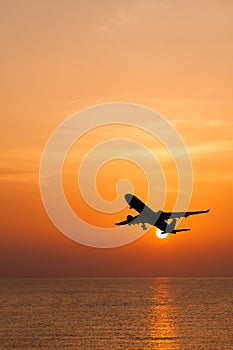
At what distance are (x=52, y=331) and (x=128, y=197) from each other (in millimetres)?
102671

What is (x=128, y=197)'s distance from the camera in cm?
8856

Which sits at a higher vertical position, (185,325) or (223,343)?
(185,325)

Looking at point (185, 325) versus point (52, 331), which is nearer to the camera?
point (52, 331)

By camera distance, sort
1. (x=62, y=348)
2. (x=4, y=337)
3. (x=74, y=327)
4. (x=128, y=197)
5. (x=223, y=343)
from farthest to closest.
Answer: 1. (x=74, y=327)
2. (x=4, y=337)
3. (x=223, y=343)
4. (x=62, y=348)
5. (x=128, y=197)

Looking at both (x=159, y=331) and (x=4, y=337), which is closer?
(x=4, y=337)

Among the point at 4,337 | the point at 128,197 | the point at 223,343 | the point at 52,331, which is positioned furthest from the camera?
the point at 52,331

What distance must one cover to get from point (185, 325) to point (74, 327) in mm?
35815

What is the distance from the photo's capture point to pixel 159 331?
607 feet

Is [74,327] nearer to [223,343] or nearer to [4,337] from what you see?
[4,337]

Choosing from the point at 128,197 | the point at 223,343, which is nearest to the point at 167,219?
the point at 128,197


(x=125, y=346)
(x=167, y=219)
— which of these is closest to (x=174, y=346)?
(x=125, y=346)

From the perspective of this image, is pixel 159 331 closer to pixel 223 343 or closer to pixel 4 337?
pixel 223 343

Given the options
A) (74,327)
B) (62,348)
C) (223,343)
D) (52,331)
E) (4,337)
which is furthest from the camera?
(74,327)

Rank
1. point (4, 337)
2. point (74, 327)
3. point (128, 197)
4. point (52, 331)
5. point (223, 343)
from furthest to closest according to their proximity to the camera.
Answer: point (74, 327), point (52, 331), point (4, 337), point (223, 343), point (128, 197)
